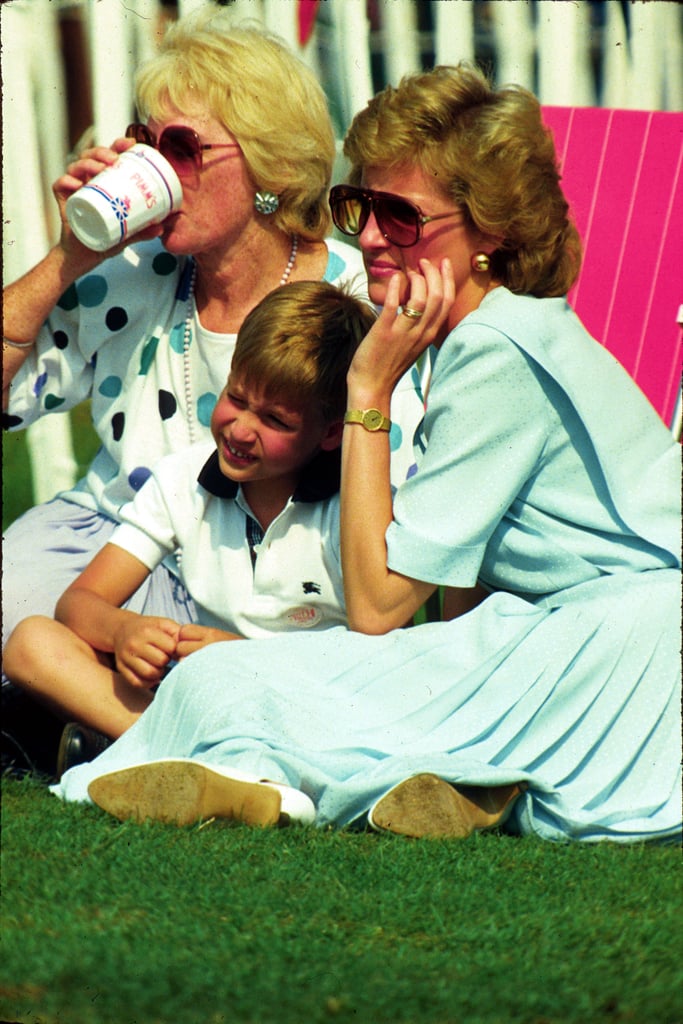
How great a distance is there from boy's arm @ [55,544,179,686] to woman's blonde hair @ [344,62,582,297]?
107cm

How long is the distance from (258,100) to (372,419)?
43.6 inches

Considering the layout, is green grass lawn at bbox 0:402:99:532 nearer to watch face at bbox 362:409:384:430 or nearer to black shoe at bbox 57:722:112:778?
black shoe at bbox 57:722:112:778

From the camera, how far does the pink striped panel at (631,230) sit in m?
3.78

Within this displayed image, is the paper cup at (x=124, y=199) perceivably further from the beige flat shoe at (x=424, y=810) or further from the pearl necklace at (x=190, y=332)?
the beige flat shoe at (x=424, y=810)

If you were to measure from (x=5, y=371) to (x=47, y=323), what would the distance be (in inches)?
6.8

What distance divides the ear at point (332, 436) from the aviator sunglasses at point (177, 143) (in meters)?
0.79

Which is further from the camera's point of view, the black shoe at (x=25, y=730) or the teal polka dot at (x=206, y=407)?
the teal polka dot at (x=206, y=407)

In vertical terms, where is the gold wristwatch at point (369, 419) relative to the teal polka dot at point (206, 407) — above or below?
above

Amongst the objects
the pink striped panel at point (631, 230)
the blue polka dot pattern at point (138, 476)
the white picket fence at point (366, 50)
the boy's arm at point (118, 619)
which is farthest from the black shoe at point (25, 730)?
the pink striped panel at point (631, 230)

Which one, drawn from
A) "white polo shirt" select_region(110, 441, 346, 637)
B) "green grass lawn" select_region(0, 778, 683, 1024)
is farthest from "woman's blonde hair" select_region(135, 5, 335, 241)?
"green grass lawn" select_region(0, 778, 683, 1024)

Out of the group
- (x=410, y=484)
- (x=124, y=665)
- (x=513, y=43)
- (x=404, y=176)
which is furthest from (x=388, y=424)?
(x=513, y=43)

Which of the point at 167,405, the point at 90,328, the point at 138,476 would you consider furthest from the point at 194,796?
the point at 90,328

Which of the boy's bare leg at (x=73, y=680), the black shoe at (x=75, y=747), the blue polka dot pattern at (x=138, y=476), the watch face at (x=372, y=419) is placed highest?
the watch face at (x=372, y=419)

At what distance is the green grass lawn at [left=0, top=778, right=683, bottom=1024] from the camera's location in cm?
183
